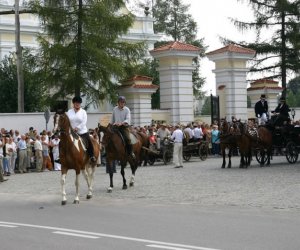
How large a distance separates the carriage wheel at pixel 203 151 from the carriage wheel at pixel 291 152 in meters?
6.14

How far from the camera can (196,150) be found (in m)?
32.8

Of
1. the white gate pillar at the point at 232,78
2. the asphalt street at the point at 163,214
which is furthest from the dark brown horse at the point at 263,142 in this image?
the white gate pillar at the point at 232,78

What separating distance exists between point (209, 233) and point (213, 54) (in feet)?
88.5

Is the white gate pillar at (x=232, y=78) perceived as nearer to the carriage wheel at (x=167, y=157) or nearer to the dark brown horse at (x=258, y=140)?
the carriage wheel at (x=167, y=157)

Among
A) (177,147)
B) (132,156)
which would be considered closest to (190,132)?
(177,147)

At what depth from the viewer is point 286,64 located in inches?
1842

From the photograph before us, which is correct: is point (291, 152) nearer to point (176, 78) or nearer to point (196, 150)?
point (196, 150)

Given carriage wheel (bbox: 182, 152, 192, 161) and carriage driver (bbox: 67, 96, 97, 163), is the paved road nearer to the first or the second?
carriage driver (bbox: 67, 96, 97, 163)

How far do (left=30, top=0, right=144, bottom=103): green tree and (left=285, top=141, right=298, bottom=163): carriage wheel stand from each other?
9823 mm

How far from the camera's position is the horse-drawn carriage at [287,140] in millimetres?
27125

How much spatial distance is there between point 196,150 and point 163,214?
63.2 ft

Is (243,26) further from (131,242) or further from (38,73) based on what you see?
(131,242)

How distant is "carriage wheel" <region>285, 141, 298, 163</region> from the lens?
89.5ft

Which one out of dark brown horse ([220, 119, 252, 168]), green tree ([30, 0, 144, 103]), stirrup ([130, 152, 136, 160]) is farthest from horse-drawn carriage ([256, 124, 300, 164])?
green tree ([30, 0, 144, 103])
